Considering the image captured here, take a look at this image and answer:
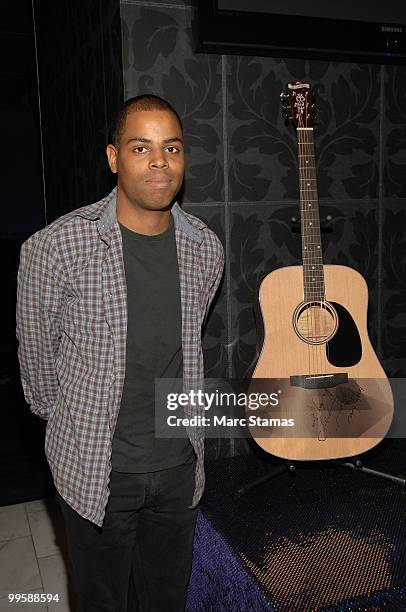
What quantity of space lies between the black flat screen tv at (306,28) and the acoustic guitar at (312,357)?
0.30 metres

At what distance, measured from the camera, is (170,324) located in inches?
66.9

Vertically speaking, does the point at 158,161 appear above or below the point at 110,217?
above

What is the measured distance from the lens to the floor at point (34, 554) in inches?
103

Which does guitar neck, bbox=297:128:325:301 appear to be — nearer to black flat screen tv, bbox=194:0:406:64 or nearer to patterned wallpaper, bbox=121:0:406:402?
patterned wallpaper, bbox=121:0:406:402

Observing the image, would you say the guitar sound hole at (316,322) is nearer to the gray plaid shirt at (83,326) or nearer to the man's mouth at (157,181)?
the gray plaid shirt at (83,326)

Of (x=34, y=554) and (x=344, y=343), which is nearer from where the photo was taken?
(x=344, y=343)

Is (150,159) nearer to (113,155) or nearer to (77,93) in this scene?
(113,155)

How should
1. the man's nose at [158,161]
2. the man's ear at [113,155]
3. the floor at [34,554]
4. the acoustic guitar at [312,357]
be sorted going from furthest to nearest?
the floor at [34,554]
the acoustic guitar at [312,357]
the man's ear at [113,155]
the man's nose at [158,161]

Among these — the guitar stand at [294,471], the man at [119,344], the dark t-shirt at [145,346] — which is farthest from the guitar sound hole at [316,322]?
the dark t-shirt at [145,346]

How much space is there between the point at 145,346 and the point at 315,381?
858 millimetres

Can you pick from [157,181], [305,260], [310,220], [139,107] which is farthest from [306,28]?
[157,181]

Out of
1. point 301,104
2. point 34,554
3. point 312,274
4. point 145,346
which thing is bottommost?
point 34,554

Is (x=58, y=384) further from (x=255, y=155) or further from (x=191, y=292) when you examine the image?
(x=255, y=155)

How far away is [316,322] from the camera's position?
2.29 m
